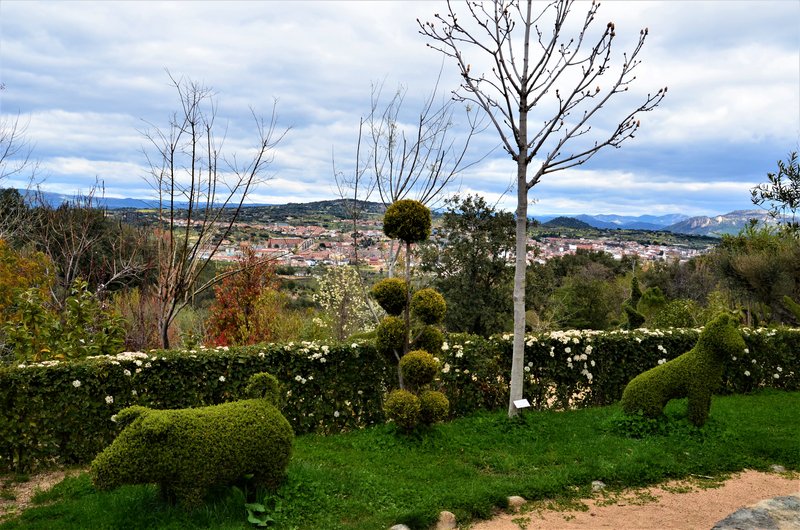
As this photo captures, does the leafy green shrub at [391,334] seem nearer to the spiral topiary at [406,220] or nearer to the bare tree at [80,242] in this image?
the spiral topiary at [406,220]

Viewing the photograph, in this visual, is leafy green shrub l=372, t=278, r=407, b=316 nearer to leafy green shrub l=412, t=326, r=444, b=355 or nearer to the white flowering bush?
leafy green shrub l=412, t=326, r=444, b=355

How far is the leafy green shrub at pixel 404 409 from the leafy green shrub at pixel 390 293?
4.03 ft

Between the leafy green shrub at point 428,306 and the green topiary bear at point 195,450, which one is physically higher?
the leafy green shrub at point 428,306

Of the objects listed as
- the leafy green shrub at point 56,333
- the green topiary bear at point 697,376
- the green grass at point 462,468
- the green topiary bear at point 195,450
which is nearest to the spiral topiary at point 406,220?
the green grass at point 462,468

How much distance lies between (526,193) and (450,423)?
144 inches

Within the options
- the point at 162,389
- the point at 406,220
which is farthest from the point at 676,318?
the point at 162,389

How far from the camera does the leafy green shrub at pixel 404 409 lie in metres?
7.02

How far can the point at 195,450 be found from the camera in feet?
16.0

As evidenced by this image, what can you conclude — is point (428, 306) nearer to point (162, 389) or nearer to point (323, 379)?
point (323, 379)

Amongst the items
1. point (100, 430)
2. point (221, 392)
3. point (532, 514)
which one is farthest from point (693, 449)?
point (100, 430)

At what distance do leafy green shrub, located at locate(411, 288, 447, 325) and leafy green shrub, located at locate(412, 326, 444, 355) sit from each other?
8.0 inches

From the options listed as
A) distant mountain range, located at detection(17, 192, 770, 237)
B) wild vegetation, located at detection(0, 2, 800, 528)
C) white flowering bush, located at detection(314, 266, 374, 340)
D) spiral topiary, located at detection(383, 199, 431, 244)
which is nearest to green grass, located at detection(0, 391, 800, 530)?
wild vegetation, located at detection(0, 2, 800, 528)

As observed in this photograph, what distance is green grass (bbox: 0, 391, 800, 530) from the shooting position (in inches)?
203

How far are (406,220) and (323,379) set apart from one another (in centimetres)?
275
